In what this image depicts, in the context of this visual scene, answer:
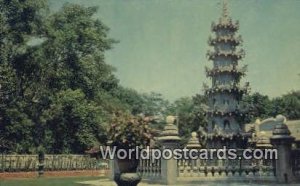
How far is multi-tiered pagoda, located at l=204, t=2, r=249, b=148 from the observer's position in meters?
34.8

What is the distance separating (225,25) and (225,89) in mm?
5257

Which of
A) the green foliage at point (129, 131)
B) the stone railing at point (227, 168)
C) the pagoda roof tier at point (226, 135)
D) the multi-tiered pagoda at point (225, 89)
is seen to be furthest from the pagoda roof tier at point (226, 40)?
the green foliage at point (129, 131)

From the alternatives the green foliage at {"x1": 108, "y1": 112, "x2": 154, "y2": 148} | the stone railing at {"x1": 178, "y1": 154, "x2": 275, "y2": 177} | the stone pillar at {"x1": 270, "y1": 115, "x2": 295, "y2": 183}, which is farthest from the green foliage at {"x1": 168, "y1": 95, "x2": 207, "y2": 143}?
the green foliage at {"x1": 108, "y1": 112, "x2": 154, "y2": 148}

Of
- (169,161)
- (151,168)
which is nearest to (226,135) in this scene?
(151,168)

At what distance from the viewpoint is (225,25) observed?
35.8 meters

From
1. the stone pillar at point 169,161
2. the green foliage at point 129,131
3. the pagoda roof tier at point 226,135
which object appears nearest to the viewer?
the green foliage at point 129,131

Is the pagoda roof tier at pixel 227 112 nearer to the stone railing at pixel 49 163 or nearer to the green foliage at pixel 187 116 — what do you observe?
the stone railing at pixel 49 163

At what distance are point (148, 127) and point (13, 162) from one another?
65.2 ft

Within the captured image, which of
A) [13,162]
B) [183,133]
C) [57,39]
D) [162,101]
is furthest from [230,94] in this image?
[162,101]

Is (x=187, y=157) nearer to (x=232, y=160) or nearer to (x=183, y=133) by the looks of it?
(x=232, y=160)

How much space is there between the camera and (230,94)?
35406 millimetres

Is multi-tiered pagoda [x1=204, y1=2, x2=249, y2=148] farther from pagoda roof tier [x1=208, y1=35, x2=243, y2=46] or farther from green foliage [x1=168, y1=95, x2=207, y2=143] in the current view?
green foliage [x1=168, y1=95, x2=207, y2=143]

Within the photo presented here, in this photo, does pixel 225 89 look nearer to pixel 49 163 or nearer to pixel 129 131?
pixel 49 163

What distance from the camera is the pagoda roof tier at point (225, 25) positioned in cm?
3575
